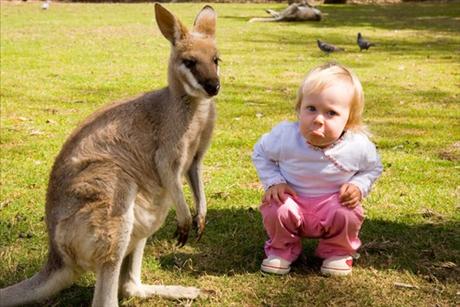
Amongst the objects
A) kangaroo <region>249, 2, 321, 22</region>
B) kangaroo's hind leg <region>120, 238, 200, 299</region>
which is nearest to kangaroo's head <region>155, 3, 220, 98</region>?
kangaroo's hind leg <region>120, 238, 200, 299</region>

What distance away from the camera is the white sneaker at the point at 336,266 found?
9.17ft

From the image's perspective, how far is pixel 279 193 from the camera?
2.86m

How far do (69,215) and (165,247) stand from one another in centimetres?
92

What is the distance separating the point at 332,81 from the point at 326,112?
133 mm

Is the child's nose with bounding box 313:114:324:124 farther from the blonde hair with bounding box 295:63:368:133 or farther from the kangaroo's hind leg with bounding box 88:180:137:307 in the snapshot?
the kangaroo's hind leg with bounding box 88:180:137:307

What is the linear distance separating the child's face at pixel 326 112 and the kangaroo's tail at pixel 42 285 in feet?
3.68

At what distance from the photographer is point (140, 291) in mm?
2621

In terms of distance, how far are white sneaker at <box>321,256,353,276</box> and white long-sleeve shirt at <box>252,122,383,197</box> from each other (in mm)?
284

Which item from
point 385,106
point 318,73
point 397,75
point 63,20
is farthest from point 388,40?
point 318,73

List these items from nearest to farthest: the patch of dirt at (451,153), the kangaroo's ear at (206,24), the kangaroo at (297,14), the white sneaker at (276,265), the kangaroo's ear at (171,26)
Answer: the kangaroo's ear at (171,26) < the kangaroo's ear at (206,24) < the white sneaker at (276,265) < the patch of dirt at (451,153) < the kangaroo at (297,14)

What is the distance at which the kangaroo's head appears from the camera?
249 cm

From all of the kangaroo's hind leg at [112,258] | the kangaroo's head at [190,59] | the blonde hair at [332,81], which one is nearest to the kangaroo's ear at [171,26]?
the kangaroo's head at [190,59]

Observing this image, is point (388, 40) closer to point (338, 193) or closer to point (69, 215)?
point (338, 193)

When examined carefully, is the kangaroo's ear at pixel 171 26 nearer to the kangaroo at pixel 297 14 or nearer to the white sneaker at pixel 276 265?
the white sneaker at pixel 276 265
